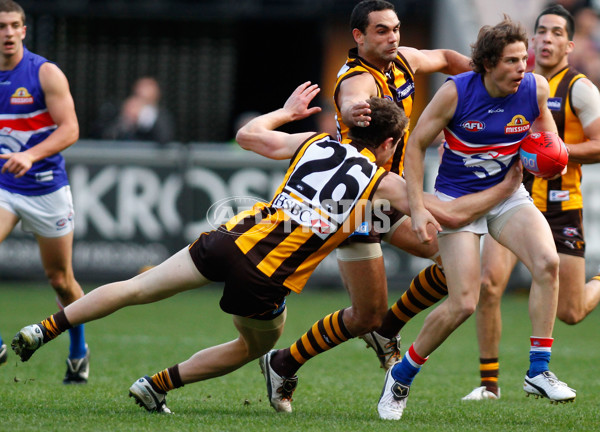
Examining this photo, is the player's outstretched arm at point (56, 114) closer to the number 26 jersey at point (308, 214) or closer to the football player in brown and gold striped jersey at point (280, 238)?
the football player in brown and gold striped jersey at point (280, 238)

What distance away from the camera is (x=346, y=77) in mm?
6312

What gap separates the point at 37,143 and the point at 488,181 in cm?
318

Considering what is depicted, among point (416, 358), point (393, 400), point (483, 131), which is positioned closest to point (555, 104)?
point (483, 131)

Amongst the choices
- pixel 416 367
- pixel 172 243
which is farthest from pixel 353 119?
pixel 172 243

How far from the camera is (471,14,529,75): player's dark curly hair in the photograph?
5.65m

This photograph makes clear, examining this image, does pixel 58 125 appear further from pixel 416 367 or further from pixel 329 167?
pixel 416 367

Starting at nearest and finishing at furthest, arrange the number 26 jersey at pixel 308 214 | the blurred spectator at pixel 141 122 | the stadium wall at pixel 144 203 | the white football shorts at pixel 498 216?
the number 26 jersey at pixel 308 214
the white football shorts at pixel 498 216
the stadium wall at pixel 144 203
the blurred spectator at pixel 141 122

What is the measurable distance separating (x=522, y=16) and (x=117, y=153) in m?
7.19

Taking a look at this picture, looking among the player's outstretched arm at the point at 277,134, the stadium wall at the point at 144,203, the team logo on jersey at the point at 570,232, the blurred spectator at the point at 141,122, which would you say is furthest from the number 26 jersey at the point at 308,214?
the blurred spectator at the point at 141,122

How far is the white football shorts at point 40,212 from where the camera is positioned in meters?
7.02

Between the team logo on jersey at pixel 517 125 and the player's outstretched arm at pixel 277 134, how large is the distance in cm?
111

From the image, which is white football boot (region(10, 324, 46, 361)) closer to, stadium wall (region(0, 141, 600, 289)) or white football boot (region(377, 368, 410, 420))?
white football boot (region(377, 368, 410, 420))

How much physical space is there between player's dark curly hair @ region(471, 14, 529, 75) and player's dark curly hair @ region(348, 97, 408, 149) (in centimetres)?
57

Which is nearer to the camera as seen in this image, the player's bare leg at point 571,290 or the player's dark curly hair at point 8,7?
the player's dark curly hair at point 8,7
